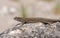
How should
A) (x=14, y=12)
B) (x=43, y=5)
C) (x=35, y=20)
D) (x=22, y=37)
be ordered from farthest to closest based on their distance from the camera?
(x=43, y=5)
(x=14, y=12)
(x=35, y=20)
(x=22, y=37)

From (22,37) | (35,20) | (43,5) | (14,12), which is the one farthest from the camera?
(43,5)

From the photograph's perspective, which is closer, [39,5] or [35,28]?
[35,28]

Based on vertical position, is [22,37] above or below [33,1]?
below

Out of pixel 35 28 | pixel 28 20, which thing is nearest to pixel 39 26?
pixel 35 28

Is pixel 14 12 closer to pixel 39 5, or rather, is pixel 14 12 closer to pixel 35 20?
pixel 39 5

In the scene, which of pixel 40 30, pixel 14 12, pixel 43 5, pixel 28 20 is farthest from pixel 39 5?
pixel 40 30

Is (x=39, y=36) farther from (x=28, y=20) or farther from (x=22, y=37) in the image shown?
(x=28, y=20)
